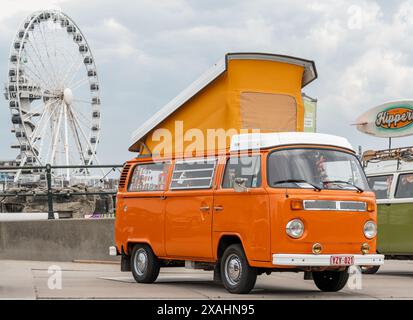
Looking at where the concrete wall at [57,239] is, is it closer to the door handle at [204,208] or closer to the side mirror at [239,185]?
the door handle at [204,208]

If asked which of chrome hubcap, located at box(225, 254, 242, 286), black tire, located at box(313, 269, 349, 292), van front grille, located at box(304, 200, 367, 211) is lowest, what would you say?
black tire, located at box(313, 269, 349, 292)

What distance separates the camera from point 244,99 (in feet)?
40.6

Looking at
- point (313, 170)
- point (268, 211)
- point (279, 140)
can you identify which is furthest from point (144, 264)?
point (313, 170)

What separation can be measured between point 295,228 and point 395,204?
5839 millimetres

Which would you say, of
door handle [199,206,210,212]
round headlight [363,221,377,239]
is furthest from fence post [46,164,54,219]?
round headlight [363,221,377,239]

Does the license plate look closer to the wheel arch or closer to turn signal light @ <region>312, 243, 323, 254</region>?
turn signal light @ <region>312, 243, 323, 254</region>

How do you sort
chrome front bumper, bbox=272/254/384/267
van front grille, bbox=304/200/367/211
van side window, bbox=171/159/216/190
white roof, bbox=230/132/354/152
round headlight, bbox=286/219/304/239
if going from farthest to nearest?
van side window, bbox=171/159/216/190
white roof, bbox=230/132/354/152
van front grille, bbox=304/200/367/211
round headlight, bbox=286/219/304/239
chrome front bumper, bbox=272/254/384/267

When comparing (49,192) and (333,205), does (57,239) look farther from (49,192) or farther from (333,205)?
(333,205)

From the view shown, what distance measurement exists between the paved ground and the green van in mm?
536

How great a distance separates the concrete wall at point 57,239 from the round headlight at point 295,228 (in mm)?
7466

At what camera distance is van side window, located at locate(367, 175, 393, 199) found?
52.0 ft

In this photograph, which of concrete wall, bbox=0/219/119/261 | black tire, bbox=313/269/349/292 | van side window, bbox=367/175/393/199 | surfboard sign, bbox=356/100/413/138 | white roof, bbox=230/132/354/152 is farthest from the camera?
surfboard sign, bbox=356/100/413/138

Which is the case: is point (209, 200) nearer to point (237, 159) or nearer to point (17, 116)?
point (237, 159)

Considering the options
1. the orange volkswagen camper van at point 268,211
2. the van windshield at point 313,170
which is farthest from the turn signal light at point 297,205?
the van windshield at point 313,170
